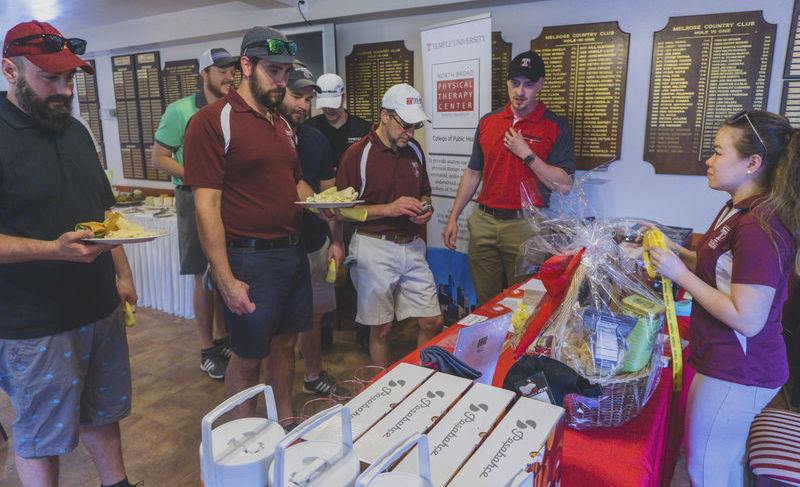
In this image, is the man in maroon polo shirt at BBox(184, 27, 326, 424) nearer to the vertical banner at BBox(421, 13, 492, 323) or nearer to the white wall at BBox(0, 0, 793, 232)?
the vertical banner at BBox(421, 13, 492, 323)

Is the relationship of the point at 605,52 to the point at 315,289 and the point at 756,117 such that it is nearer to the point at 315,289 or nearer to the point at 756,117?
the point at 756,117

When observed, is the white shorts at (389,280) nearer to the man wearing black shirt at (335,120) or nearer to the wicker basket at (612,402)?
the man wearing black shirt at (335,120)

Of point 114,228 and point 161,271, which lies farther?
point 161,271

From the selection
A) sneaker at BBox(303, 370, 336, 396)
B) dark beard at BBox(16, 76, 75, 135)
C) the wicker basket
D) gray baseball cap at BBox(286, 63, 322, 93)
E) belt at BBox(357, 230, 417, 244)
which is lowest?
sneaker at BBox(303, 370, 336, 396)

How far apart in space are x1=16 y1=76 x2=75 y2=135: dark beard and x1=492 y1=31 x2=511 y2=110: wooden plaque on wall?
2.71 metres

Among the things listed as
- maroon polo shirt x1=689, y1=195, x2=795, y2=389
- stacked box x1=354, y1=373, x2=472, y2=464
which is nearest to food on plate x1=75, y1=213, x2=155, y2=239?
stacked box x1=354, y1=373, x2=472, y2=464

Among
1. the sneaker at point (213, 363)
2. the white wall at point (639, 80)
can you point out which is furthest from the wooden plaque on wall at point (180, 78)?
the white wall at point (639, 80)

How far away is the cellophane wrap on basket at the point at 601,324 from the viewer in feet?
3.67

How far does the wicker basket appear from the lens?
1.09 m

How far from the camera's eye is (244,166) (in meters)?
1.89

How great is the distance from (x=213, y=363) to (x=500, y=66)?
2.84 meters

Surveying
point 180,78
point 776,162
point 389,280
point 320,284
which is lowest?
point 320,284

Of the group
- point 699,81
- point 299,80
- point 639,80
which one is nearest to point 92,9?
point 299,80

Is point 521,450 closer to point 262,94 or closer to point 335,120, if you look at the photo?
point 262,94
